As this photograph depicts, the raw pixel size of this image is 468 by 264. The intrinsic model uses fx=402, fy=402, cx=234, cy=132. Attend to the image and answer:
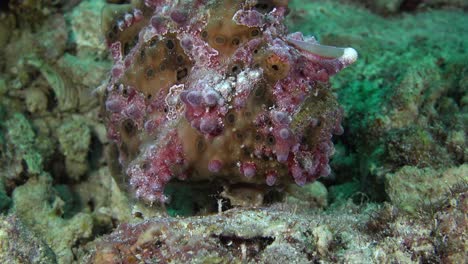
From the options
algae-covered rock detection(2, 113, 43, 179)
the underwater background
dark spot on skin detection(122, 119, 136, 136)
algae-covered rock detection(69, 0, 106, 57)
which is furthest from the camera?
algae-covered rock detection(69, 0, 106, 57)

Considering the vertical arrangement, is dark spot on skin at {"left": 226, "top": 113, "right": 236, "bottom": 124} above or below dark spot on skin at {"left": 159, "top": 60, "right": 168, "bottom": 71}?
below

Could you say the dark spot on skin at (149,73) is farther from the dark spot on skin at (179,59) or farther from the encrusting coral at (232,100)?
the dark spot on skin at (179,59)

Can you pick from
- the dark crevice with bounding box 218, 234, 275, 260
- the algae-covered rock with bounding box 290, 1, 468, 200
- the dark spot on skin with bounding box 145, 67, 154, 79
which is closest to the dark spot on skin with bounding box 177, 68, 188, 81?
the dark spot on skin with bounding box 145, 67, 154, 79

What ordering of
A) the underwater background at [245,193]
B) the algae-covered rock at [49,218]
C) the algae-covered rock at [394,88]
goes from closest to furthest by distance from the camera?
the underwater background at [245,193], the algae-covered rock at [49,218], the algae-covered rock at [394,88]

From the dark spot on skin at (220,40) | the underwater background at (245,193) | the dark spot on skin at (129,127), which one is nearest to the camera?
the underwater background at (245,193)

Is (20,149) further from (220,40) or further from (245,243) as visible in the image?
(245,243)

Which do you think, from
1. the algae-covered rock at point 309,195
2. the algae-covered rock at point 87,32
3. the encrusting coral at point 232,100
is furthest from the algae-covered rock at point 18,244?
the algae-covered rock at point 87,32

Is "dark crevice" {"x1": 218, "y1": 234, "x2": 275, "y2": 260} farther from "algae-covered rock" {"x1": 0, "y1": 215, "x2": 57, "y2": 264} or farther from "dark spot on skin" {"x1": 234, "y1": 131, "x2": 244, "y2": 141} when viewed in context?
"algae-covered rock" {"x1": 0, "y1": 215, "x2": 57, "y2": 264}
